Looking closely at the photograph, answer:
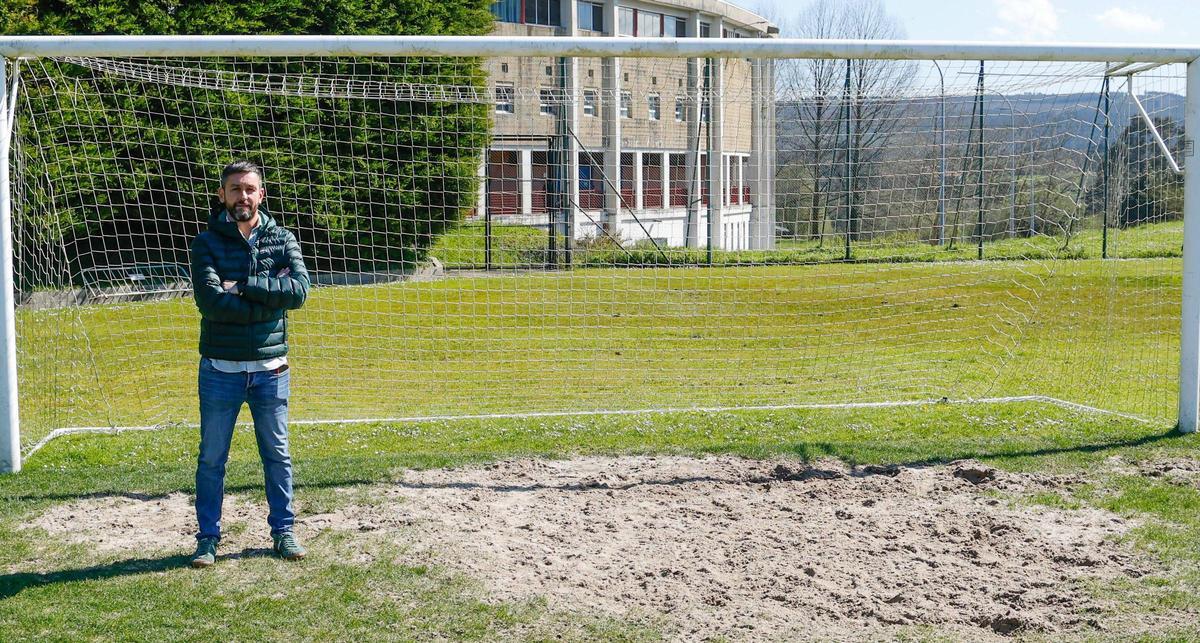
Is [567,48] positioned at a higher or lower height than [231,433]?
higher

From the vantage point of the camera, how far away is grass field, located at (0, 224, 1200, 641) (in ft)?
15.1

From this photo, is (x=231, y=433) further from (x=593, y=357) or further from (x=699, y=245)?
(x=699, y=245)

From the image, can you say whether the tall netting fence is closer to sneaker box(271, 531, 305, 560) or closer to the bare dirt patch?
the bare dirt patch

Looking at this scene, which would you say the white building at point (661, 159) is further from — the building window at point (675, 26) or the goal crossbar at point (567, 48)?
the building window at point (675, 26)

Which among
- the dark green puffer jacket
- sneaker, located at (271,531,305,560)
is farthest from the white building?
sneaker, located at (271,531,305,560)

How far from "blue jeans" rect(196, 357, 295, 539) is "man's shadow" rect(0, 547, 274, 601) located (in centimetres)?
15

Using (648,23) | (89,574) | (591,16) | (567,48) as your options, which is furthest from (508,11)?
(89,574)

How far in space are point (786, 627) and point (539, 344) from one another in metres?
7.63

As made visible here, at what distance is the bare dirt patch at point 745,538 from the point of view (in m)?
4.60

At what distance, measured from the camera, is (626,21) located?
38062 millimetres

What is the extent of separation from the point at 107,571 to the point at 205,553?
435 mm

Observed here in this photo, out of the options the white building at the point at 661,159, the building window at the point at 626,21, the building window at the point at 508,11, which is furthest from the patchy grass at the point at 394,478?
the building window at the point at 626,21

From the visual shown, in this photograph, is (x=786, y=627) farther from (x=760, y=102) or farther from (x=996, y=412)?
(x=760, y=102)

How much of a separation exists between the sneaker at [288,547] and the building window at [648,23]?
3533 centimetres
